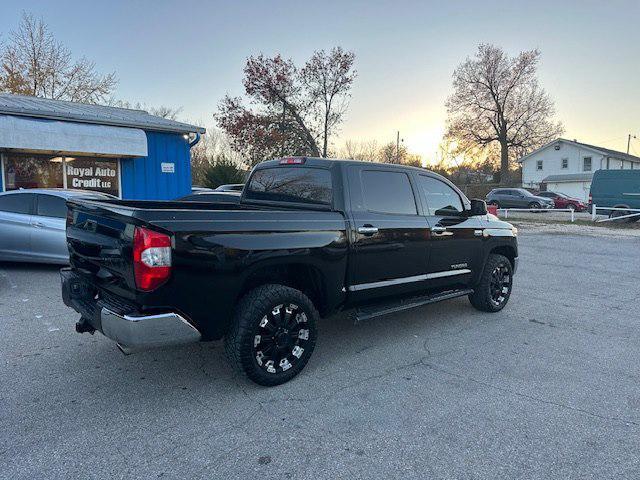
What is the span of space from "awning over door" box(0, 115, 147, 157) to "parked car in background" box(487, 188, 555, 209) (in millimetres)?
24886

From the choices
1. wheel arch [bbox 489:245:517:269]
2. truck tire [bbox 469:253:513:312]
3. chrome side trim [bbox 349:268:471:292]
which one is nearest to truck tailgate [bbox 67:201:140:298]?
chrome side trim [bbox 349:268:471:292]

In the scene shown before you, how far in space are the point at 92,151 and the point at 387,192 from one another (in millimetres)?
9287

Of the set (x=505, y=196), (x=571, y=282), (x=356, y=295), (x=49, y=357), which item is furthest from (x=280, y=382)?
→ (x=505, y=196)

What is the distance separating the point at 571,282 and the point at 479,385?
17.7ft

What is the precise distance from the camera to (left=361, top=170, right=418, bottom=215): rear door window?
432cm

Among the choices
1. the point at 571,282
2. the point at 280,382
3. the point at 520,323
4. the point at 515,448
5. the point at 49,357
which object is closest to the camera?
the point at 515,448

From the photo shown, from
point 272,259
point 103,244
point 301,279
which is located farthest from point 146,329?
point 301,279

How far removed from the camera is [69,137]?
419 inches

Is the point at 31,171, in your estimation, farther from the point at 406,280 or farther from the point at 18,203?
the point at 406,280

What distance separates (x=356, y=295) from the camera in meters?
4.09

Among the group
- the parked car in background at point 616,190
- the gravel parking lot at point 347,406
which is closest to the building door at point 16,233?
the gravel parking lot at point 347,406

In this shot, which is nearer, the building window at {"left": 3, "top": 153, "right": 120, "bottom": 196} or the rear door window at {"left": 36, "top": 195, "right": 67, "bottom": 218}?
the rear door window at {"left": 36, "top": 195, "right": 67, "bottom": 218}

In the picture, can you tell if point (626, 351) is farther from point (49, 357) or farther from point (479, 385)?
point (49, 357)

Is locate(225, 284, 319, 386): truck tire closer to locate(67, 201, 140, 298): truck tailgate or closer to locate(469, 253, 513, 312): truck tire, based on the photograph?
locate(67, 201, 140, 298): truck tailgate
